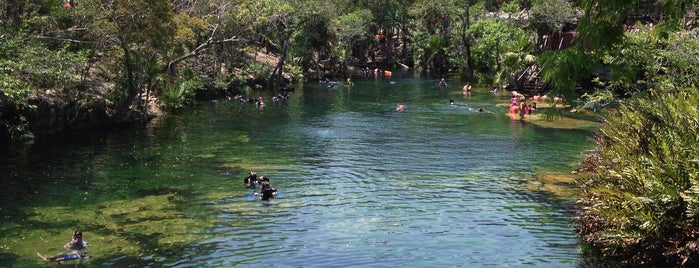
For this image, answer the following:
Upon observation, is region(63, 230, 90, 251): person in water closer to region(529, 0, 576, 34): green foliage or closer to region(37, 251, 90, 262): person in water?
region(37, 251, 90, 262): person in water

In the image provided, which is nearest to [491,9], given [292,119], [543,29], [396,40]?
[396,40]

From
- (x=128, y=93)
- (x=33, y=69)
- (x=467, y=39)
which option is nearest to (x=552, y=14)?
(x=467, y=39)

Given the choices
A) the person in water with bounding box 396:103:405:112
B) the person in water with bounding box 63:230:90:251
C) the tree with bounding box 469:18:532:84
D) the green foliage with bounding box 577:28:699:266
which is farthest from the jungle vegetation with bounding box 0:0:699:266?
the person in water with bounding box 63:230:90:251

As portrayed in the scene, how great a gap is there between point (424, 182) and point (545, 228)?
6.89 meters

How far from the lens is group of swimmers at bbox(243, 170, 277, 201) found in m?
24.2

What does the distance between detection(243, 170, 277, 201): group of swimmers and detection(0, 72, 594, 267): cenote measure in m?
0.34

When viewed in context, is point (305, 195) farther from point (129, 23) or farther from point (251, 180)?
point (129, 23)

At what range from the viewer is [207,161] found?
102 ft

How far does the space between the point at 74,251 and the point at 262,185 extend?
25.6 ft

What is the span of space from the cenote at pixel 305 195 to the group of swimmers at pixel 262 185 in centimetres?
34

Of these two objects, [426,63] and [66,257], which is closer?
[66,257]

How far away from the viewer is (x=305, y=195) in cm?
2514

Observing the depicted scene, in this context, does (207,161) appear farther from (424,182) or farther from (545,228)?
(545,228)

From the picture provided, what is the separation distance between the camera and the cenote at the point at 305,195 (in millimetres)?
18766
